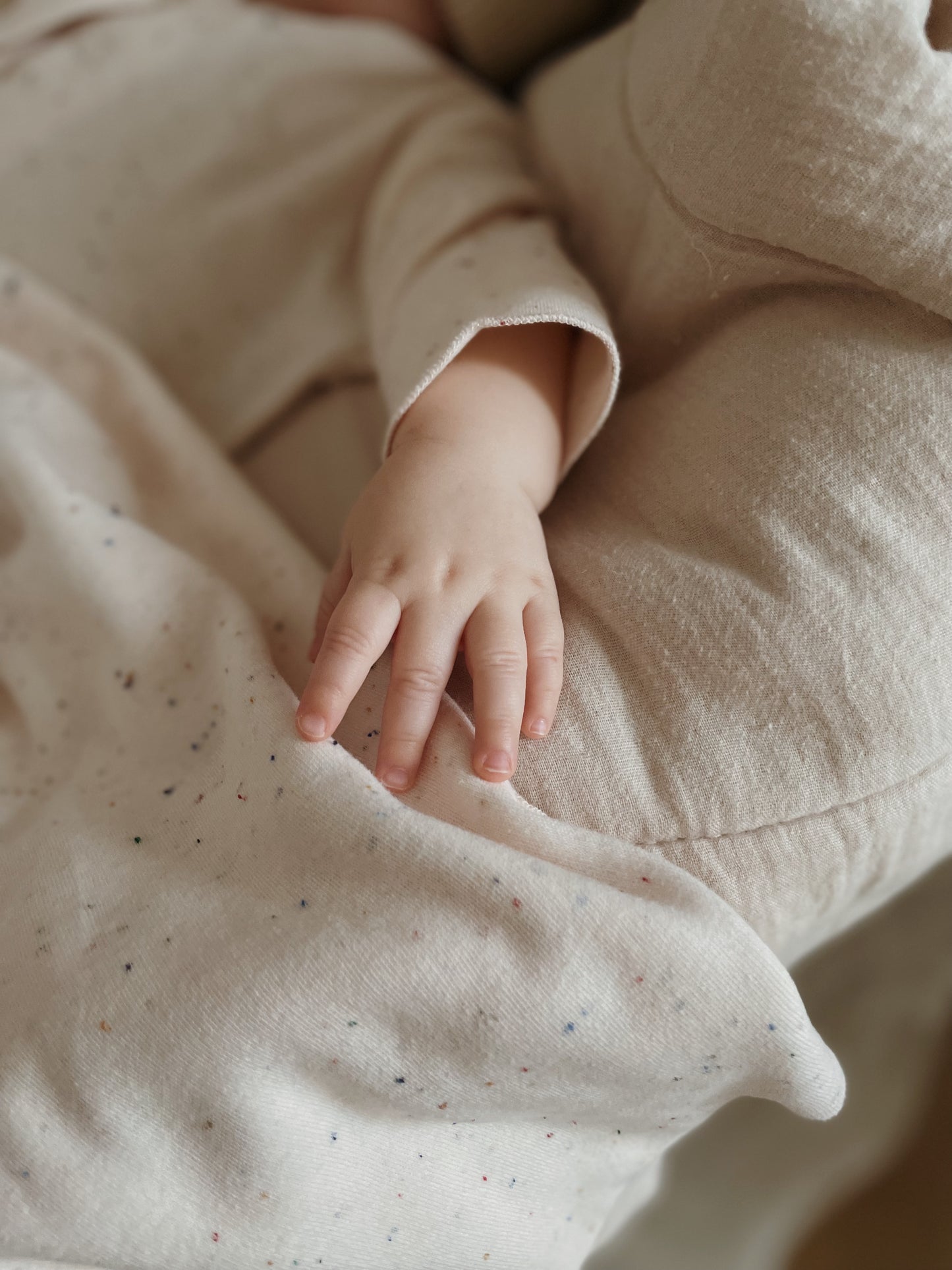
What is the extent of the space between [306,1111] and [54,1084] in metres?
0.10

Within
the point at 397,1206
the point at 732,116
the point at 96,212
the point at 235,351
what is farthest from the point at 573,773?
the point at 96,212

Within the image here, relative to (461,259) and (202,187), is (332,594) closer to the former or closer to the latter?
(461,259)

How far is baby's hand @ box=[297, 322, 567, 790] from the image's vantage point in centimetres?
42

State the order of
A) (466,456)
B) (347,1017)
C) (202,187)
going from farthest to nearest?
1. (202,187)
2. (466,456)
3. (347,1017)

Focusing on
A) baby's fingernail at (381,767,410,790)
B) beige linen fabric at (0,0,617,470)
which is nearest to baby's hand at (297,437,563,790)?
baby's fingernail at (381,767,410,790)

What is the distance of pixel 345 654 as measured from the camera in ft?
1.41

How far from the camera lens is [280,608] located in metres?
0.55

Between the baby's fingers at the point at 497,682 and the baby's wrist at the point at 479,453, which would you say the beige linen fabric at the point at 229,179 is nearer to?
the baby's wrist at the point at 479,453

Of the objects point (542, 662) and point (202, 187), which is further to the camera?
point (202, 187)

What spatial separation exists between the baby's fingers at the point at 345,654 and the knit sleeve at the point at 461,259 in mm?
121

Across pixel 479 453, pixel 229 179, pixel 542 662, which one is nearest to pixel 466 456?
pixel 479 453

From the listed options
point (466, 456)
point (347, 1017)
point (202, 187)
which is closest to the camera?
Result: point (347, 1017)

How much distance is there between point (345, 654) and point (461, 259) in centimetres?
29

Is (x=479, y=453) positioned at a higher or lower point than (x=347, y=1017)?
higher
